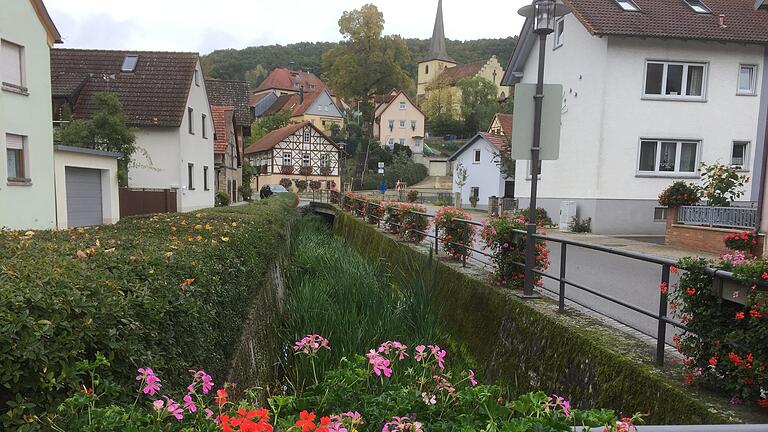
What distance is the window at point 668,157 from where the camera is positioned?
18734mm

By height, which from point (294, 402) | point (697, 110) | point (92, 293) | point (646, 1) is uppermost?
point (646, 1)

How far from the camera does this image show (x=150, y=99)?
25.5 metres

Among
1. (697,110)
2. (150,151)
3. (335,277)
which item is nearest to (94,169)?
(150,151)

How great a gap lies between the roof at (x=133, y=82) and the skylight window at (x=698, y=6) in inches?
871

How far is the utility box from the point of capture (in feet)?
62.1

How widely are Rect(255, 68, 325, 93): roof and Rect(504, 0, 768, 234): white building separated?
87.3 meters

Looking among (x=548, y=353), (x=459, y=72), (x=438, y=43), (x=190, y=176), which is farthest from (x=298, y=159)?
(x=548, y=353)

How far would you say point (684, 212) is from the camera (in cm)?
1398

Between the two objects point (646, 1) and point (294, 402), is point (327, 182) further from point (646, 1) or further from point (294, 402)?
point (294, 402)

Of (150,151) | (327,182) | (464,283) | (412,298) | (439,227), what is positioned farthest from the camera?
(327,182)

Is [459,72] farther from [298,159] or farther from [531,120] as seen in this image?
[531,120]

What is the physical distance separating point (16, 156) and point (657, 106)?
21.1 meters

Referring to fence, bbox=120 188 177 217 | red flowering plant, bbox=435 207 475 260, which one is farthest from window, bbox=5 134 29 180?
red flowering plant, bbox=435 207 475 260

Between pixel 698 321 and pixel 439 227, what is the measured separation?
19.0 feet
